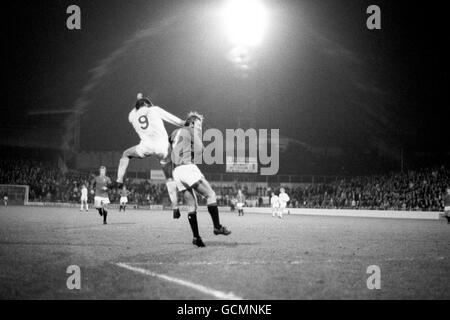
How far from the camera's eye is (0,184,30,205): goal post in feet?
129

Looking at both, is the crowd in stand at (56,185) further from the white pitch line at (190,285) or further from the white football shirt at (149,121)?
the white pitch line at (190,285)

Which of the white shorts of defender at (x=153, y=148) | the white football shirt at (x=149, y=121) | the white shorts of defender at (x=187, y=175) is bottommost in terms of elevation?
the white shorts of defender at (x=187, y=175)

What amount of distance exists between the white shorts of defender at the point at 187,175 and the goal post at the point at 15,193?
120 ft

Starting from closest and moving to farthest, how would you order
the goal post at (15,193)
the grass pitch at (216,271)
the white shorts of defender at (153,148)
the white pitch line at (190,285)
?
the white pitch line at (190,285), the grass pitch at (216,271), the white shorts of defender at (153,148), the goal post at (15,193)

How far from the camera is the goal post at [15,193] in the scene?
129 feet

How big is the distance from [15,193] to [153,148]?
3584 cm

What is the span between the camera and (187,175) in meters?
8.09

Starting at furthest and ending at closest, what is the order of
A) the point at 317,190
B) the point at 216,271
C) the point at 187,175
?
the point at 317,190 → the point at 187,175 → the point at 216,271

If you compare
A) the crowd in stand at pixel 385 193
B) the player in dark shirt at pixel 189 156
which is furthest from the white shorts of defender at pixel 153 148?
the crowd in stand at pixel 385 193

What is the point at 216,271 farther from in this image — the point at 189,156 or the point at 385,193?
the point at 385,193

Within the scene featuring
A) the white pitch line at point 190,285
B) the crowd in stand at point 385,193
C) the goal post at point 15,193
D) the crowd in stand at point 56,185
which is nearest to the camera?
the white pitch line at point 190,285

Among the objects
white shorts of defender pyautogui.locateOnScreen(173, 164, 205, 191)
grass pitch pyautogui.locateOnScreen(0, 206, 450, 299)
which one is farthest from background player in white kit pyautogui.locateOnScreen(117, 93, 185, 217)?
grass pitch pyautogui.locateOnScreen(0, 206, 450, 299)

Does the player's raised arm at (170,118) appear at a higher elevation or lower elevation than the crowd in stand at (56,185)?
higher

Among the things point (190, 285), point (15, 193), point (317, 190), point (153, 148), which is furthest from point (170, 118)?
point (15, 193)
